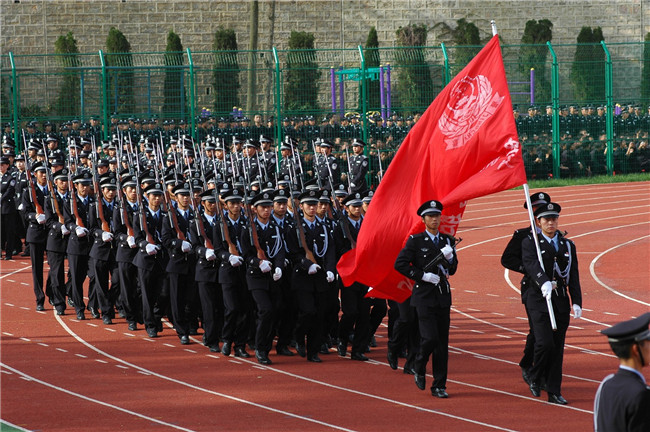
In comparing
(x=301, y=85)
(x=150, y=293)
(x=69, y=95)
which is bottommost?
(x=150, y=293)

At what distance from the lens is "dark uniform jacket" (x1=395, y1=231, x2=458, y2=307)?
953 cm

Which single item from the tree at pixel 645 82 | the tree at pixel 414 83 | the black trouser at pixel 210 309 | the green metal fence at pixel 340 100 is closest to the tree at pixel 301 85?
the green metal fence at pixel 340 100

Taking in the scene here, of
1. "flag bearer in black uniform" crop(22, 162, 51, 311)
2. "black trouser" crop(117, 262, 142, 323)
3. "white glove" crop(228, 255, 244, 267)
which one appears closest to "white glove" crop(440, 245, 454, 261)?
"white glove" crop(228, 255, 244, 267)

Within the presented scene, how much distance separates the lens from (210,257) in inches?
443

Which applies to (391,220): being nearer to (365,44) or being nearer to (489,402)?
(489,402)

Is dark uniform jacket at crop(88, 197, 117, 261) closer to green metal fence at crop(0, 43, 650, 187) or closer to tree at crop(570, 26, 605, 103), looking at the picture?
green metal fence at crop(0, 43, 650, 187)

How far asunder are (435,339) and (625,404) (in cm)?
506

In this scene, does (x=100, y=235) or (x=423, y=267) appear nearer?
(x=423, y=267)

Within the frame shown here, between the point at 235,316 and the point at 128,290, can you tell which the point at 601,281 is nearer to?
the point at 235,316

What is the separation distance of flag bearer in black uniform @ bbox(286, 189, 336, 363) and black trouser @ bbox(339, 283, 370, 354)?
23cm

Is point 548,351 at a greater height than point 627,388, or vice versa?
point 627,388

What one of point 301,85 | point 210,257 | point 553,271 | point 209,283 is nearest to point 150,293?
point 209,283

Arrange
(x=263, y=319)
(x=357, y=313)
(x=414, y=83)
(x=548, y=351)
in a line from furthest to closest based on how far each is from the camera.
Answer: (x=414, y=83)
(x=357, y=313)
(x=263, y=319)
(x=548, y=351)

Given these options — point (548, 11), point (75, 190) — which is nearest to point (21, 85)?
point (75, 190)
